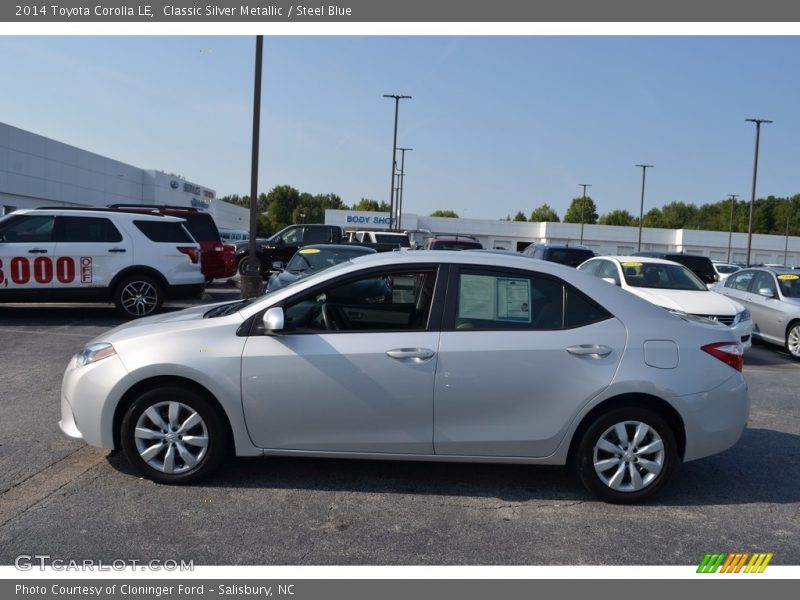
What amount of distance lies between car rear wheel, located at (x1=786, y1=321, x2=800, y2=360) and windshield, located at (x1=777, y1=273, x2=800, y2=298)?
74cm

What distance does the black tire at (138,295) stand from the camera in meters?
11.7

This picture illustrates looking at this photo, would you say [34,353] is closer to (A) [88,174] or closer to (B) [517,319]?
(B) [517,319]

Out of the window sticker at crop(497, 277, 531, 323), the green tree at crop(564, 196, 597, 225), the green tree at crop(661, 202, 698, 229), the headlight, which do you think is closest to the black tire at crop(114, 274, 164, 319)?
the headlight

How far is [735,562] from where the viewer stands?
385cm

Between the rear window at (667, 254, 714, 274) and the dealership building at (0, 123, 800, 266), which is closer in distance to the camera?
the rear window at (667, 254, 714, 274)

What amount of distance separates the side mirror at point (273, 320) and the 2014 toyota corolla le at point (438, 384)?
0.01m

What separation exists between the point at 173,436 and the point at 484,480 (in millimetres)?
2221

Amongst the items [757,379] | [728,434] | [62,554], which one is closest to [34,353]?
[62,554]

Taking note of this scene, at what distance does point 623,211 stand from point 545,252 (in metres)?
115

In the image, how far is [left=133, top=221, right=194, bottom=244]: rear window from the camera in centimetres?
1197

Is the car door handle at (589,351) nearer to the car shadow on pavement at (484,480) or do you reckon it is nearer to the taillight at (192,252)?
the car shadow on pavement at (484,480)

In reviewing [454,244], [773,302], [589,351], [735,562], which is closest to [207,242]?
[454,244]

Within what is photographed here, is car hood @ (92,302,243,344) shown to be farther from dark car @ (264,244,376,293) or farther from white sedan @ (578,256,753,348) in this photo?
dark car @ (264,244,376,293)

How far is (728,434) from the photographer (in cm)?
465
